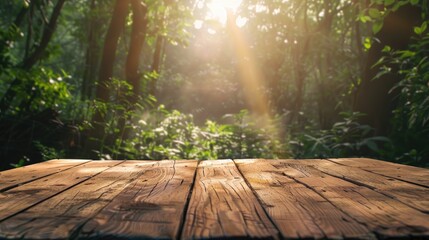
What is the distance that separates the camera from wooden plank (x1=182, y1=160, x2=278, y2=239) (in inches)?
40.6

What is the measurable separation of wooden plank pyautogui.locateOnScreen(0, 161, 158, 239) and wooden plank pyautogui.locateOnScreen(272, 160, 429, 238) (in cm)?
82

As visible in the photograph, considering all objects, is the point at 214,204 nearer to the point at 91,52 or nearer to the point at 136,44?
the point at 136,44

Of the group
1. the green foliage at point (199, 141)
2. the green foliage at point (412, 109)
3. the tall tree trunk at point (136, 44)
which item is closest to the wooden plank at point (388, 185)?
the green foliage at point (412, 109)

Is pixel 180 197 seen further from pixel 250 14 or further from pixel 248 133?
pixel 250 14

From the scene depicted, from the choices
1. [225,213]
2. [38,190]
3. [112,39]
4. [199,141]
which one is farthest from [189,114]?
[225,213]

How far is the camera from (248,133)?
279 inches

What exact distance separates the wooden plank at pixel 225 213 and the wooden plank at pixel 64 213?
0.32m

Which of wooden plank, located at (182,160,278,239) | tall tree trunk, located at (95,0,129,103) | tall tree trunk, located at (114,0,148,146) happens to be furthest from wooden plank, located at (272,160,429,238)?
tall tree trunk, located at (114,0,148,146)

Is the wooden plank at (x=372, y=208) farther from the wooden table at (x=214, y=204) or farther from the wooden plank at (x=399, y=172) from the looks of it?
the wooden plank at (x=399, y=172)

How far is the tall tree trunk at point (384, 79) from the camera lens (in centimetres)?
553

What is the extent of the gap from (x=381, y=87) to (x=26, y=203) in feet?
17.6

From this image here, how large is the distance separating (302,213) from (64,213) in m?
0.75

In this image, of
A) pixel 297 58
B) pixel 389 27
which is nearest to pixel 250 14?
pixel 297 58

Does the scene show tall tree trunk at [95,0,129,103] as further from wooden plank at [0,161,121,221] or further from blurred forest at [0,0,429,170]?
wooden plank at [0,161,121,221]
